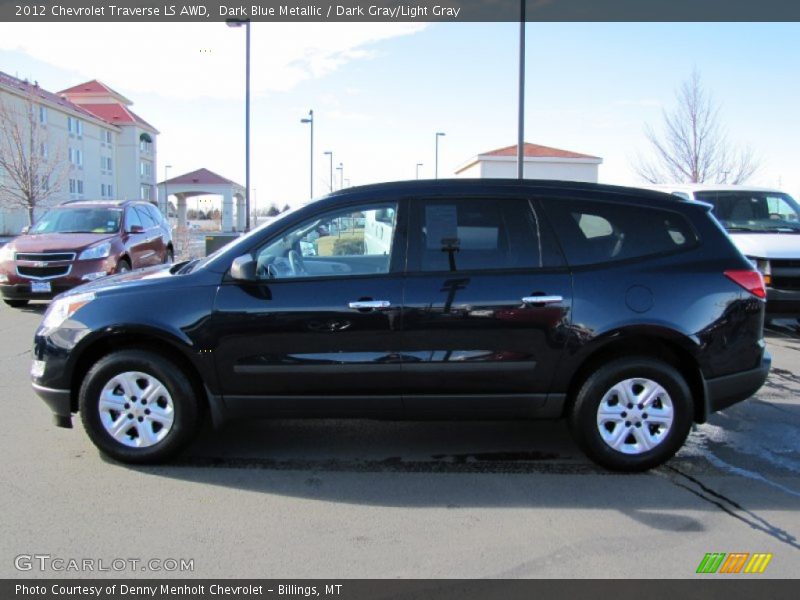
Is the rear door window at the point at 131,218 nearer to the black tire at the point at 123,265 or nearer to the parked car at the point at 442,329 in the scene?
the black tire at the point at 123,265

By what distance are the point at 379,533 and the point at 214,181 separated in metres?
75.0

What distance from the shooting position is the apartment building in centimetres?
4784

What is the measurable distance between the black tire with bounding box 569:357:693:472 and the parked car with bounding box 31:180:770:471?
0.01m

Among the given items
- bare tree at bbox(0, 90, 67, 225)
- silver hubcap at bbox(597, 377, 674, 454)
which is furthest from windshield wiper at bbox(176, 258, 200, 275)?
bare tree at bbox(0, 90, 67, 225)

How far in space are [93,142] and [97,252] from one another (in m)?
58.1

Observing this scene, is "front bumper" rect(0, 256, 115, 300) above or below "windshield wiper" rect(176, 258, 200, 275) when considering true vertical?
below

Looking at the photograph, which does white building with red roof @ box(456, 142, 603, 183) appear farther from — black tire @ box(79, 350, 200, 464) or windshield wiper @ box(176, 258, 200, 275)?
black tire @ box(79, 350, 200, 464)

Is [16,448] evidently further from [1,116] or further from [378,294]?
[1,116]

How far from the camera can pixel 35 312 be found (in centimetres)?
1149

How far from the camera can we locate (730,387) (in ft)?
14.3

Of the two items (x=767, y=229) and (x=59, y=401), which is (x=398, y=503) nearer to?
(x=59, y=401)

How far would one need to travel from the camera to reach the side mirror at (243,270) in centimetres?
414
